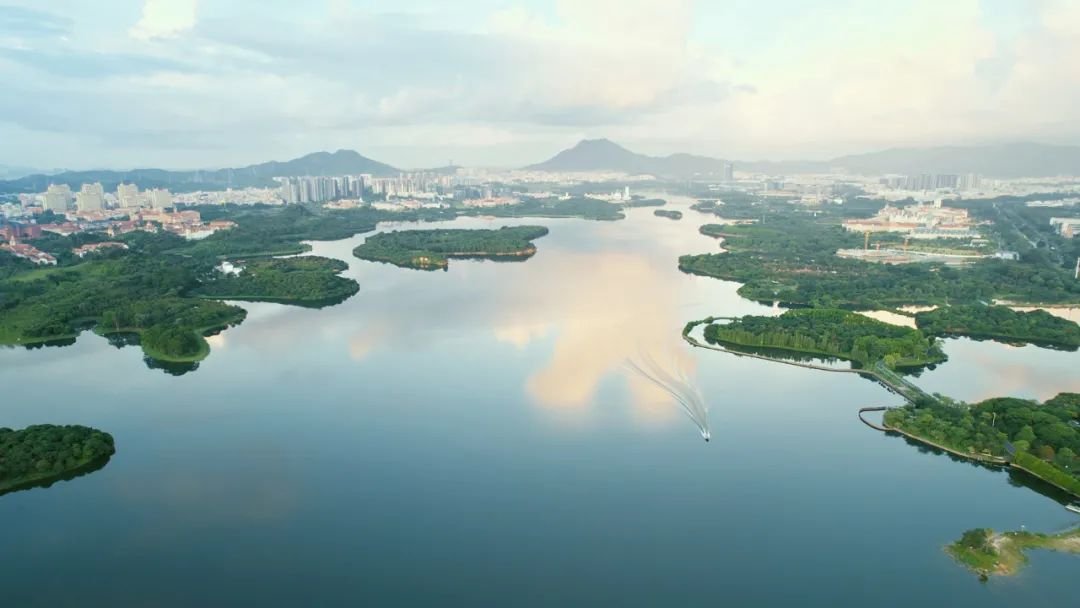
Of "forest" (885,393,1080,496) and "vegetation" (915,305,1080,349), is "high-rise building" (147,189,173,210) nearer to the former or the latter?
"vegetation" (915,305,1080,349)

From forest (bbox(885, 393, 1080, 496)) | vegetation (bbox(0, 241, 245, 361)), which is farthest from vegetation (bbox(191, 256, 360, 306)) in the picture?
forest (bbox(885, 393, 1080, 496))

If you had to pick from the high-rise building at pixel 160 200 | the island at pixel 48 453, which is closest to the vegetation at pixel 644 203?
the high-rise building at pixel 160 200

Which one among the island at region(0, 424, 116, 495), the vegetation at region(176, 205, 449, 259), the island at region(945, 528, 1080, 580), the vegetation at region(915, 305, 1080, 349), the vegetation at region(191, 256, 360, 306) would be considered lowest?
the island at region(945, 528, 1080, 580)

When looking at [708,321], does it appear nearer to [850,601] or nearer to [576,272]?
[576,272]

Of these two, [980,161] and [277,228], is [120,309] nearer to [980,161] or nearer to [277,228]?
[277,228]

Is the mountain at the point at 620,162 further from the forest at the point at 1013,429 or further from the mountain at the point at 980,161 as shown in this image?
the forest at the point at 1013,429

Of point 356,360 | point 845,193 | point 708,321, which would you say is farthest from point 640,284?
point 845,193
